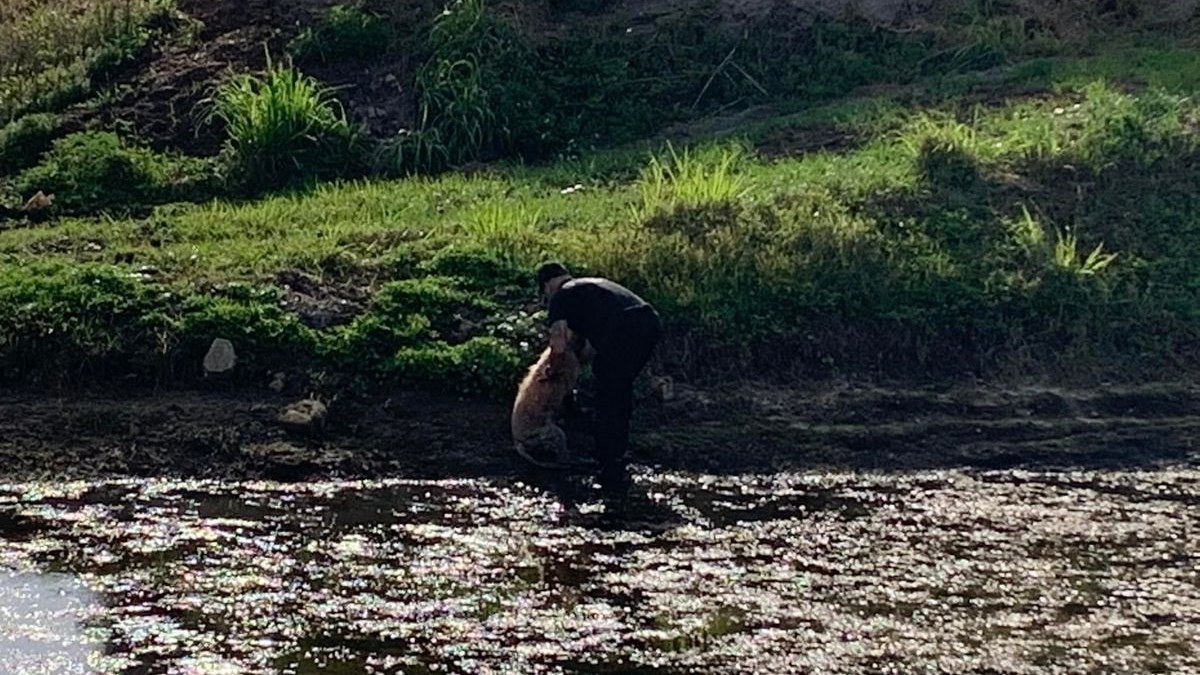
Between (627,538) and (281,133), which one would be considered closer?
(627,538)

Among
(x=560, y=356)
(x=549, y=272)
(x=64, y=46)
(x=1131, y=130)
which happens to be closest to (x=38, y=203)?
(x=64, y=46)

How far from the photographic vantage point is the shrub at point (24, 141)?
53.9 ft

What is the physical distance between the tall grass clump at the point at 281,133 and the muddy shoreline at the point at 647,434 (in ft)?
Answer: 14.6

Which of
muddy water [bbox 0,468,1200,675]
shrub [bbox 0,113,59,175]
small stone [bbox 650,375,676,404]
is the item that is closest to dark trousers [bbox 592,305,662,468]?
muddy water [bbox 0,468,1200,675]

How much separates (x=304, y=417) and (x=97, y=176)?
16.9ft

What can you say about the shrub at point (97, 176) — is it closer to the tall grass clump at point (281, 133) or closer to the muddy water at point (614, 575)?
the tall grass clump at point (281, 133)

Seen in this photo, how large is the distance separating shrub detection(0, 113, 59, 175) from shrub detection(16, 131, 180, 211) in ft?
0.73

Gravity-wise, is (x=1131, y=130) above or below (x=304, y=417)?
above

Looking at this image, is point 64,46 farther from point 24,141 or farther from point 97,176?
point 97,176

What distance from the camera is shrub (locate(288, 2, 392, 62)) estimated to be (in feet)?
59.1

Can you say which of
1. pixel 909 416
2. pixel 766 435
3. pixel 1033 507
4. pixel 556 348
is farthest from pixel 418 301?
pixel 1033 507

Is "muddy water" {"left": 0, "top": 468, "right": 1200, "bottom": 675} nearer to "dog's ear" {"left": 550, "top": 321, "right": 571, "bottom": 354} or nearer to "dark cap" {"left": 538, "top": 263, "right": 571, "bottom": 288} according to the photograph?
"dog's ear" {"left": 550, "top": 321, "right": 571, "bottom": 354}

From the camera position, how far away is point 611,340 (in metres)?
11.4

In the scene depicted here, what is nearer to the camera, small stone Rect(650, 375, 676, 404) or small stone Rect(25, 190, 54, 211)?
small stone Rect(650, 375, 676, 404)
